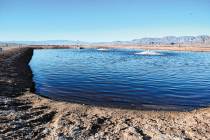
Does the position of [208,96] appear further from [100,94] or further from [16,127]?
[16,127]

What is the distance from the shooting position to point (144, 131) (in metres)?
12.0

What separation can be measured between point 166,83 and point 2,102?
57.5 ft

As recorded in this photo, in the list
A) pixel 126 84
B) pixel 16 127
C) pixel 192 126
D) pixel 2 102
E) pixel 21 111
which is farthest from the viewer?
pixel 126 84

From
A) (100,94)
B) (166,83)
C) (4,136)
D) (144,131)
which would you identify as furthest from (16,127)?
(166,83)

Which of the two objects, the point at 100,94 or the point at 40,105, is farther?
the point at 100,94

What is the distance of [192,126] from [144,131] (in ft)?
7.96

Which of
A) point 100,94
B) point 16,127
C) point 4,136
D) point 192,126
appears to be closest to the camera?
point 4,136

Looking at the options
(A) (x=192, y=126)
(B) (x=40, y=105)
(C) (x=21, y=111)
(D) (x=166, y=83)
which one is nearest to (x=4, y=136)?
(C) (x=21, y=111)

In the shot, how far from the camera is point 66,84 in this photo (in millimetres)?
27953

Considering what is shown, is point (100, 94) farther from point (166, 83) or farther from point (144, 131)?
point (144, 131)

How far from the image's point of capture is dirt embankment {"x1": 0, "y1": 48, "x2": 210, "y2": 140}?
11.4 meters

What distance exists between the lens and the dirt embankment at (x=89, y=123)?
11391 mm

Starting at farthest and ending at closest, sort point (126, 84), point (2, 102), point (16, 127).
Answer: point (126, 84) → point (2, 102) → point (16, 127)

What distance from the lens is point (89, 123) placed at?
12.9 m
